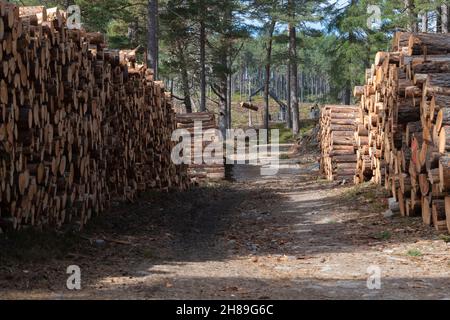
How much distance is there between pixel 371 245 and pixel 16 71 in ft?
16.9

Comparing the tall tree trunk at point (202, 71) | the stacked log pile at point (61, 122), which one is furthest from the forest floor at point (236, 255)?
the tall tree trunk at point (202, 71)

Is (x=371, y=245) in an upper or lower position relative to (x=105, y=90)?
lower

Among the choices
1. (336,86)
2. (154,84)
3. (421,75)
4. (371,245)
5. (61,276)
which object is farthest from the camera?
(336,86)

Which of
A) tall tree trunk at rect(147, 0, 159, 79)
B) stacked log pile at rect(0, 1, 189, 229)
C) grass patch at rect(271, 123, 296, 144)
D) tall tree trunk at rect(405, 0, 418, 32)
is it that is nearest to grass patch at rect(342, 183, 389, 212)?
stacked log pile at rect(0, 1, 189, 229)

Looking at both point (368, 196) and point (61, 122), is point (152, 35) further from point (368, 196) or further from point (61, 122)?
point (61, 122)

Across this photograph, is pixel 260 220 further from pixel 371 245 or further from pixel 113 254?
pixel 113 254

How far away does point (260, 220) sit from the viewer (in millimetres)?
11297

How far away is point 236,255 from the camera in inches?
311

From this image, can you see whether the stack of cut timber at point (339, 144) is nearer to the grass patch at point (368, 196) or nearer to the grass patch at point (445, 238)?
the grass patch at point (368, 196)

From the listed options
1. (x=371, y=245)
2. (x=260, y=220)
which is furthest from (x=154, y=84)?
(x=371, y=245)

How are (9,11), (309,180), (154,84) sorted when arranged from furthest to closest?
1. (309,180)
2. (154,84)
3. (9,11)

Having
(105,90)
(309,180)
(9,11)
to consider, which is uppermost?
(9,11)

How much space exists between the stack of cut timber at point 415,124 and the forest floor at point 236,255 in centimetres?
52

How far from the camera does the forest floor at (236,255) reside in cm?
579
